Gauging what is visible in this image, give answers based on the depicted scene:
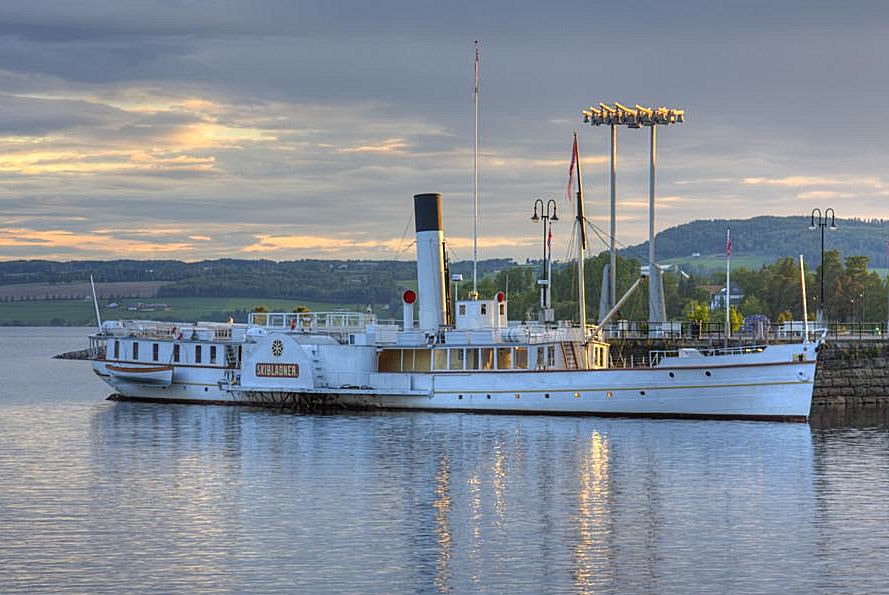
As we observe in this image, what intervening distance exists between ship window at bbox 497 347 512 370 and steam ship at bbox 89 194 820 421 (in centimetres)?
7

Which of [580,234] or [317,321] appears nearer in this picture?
[580,234]

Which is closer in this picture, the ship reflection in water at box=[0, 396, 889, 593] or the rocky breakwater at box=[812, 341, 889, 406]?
the ship reflection in water at box=[0, 396, 889, 593]

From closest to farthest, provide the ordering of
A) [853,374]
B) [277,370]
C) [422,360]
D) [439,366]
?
[439,366] < [422,360] < [277,370] < [853,374]

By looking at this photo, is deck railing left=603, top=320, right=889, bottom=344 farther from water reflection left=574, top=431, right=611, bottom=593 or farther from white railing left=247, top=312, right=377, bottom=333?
water reflection left=574, top=431, right=611, bottom=593

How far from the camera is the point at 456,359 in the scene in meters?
70.7

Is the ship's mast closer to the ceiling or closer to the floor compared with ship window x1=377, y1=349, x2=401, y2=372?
closer to the ceiling

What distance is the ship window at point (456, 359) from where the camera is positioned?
232 ft

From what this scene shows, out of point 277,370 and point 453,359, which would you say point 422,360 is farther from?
point 277,370

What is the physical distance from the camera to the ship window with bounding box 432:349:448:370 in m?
71.1

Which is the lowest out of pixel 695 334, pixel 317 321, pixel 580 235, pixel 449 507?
pixel 449 507

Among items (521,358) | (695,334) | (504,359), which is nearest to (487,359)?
(504,359)

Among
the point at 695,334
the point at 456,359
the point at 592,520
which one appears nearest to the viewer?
the point at 592,520

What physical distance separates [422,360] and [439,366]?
4.89ft

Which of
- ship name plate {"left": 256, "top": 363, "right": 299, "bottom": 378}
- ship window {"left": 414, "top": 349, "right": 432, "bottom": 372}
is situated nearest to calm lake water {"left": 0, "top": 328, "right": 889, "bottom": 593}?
ship window {"left": 414, "top": 349, "right": 432, "bottom": 372}
